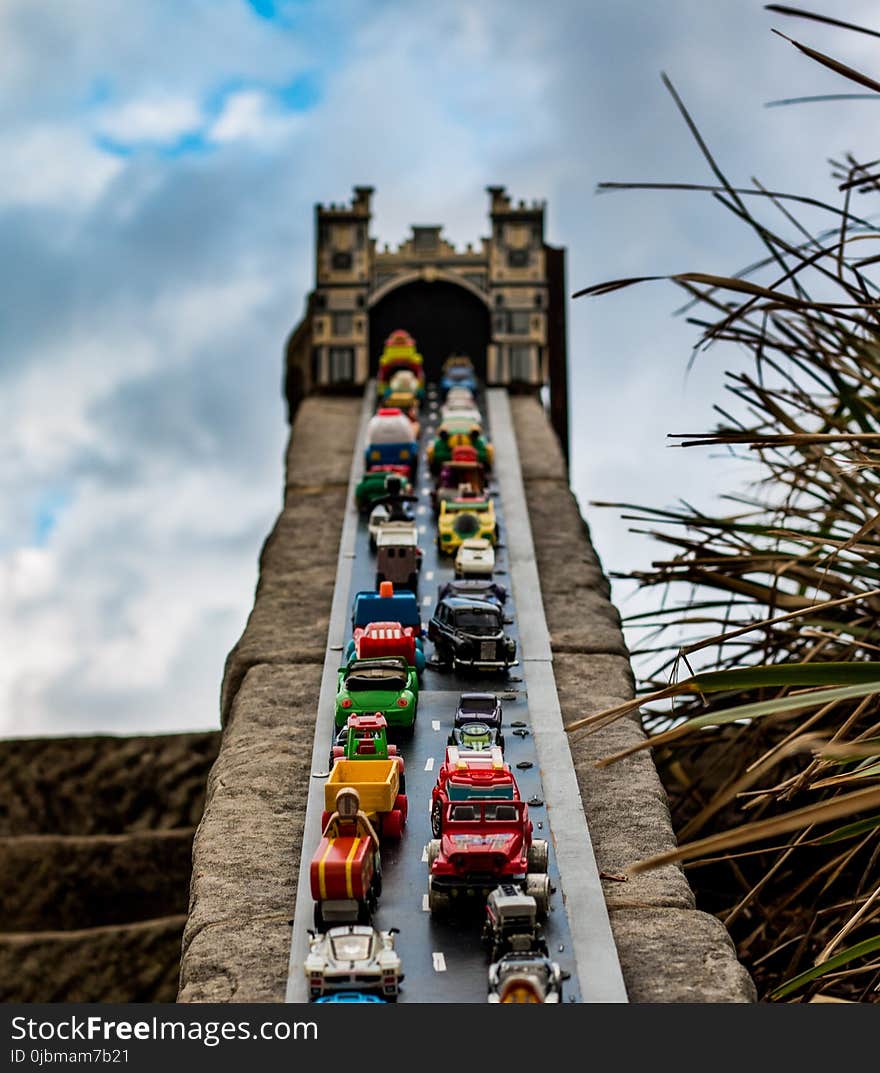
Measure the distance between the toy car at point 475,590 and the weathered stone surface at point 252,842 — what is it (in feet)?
2.33

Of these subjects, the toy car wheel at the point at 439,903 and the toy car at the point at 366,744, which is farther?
the toy car at the point at 366,744

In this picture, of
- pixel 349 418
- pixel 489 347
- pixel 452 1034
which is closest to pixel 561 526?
pixel 349 418

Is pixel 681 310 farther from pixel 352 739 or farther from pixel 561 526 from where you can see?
pixel 561 526

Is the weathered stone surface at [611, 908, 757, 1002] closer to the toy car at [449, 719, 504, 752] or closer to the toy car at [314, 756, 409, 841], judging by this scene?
the toy car at [314, 756, 409, 841]

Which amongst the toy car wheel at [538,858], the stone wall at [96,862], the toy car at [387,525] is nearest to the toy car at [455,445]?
the toy car at [387,525]

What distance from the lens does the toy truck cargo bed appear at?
4961mm

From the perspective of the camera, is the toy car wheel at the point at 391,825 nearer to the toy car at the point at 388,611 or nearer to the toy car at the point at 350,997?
the toy car at the point at 350,997

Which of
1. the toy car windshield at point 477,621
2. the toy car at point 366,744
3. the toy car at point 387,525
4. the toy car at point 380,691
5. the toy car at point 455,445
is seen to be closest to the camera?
the toy car at point 366,744

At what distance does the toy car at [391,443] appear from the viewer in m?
9.16

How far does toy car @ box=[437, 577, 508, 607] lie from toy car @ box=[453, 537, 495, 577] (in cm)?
25

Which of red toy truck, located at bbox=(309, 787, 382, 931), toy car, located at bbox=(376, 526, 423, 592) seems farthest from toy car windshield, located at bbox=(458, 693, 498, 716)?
toy car, located at bbox=(376, 526, 423, 592)

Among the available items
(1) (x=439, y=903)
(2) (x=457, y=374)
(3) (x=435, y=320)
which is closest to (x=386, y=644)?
(1) (x=439, y=903)

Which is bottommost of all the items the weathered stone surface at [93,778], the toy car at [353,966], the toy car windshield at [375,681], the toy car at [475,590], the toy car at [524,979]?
the toy car at [524,979]

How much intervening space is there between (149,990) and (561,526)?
351cm
